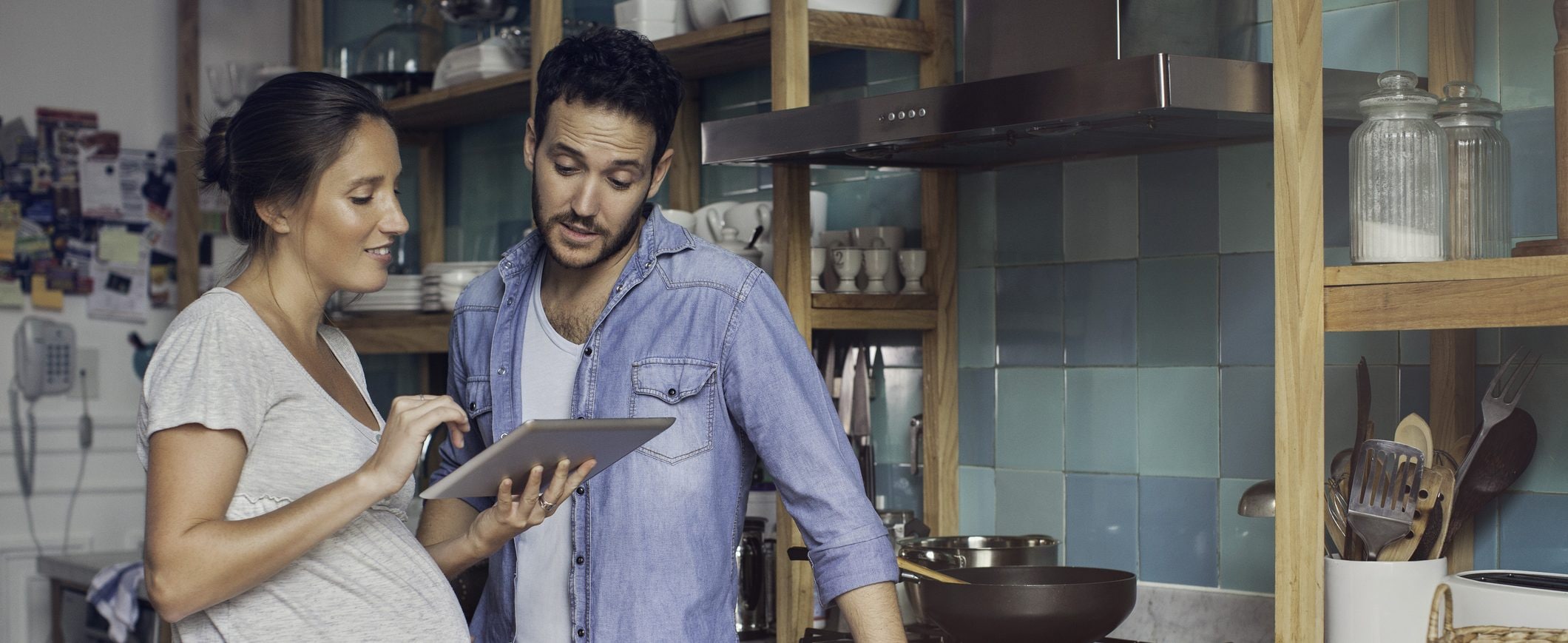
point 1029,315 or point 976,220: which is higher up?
point 976,220

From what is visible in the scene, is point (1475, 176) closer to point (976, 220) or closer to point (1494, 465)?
point (1494, 465)

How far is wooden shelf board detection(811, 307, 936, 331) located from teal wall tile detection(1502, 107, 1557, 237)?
98 centimetres

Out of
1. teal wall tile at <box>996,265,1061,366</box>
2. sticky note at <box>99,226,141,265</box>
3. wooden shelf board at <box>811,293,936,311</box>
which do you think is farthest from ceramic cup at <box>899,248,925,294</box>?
sticky note at <box>99,226,141,265</box>

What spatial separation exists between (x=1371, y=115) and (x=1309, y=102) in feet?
0.30

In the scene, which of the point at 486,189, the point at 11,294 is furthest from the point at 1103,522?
the point at 11,294

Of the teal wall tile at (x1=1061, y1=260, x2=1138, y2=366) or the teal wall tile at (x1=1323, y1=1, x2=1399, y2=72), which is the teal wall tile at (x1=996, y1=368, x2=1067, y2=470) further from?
the teal wall tile at (x1=1323, y1=1, x2=1399, y2=72)

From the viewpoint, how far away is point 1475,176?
1702mm

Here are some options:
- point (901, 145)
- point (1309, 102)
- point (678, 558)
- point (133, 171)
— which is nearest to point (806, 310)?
point (901, 145)

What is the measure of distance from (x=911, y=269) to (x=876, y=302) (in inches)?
4.4

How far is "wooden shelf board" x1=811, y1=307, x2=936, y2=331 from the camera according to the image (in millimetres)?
2402

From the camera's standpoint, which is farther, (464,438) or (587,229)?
(464,438)

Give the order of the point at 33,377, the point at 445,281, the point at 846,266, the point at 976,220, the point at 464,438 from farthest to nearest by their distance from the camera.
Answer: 1. the point at 33,377
2. the point at 445,281
3. the point at 976,220
4. the point at 846,266
5. the point at 464,438

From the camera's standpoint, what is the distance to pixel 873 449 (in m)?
2.67

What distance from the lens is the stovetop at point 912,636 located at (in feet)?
7.13
